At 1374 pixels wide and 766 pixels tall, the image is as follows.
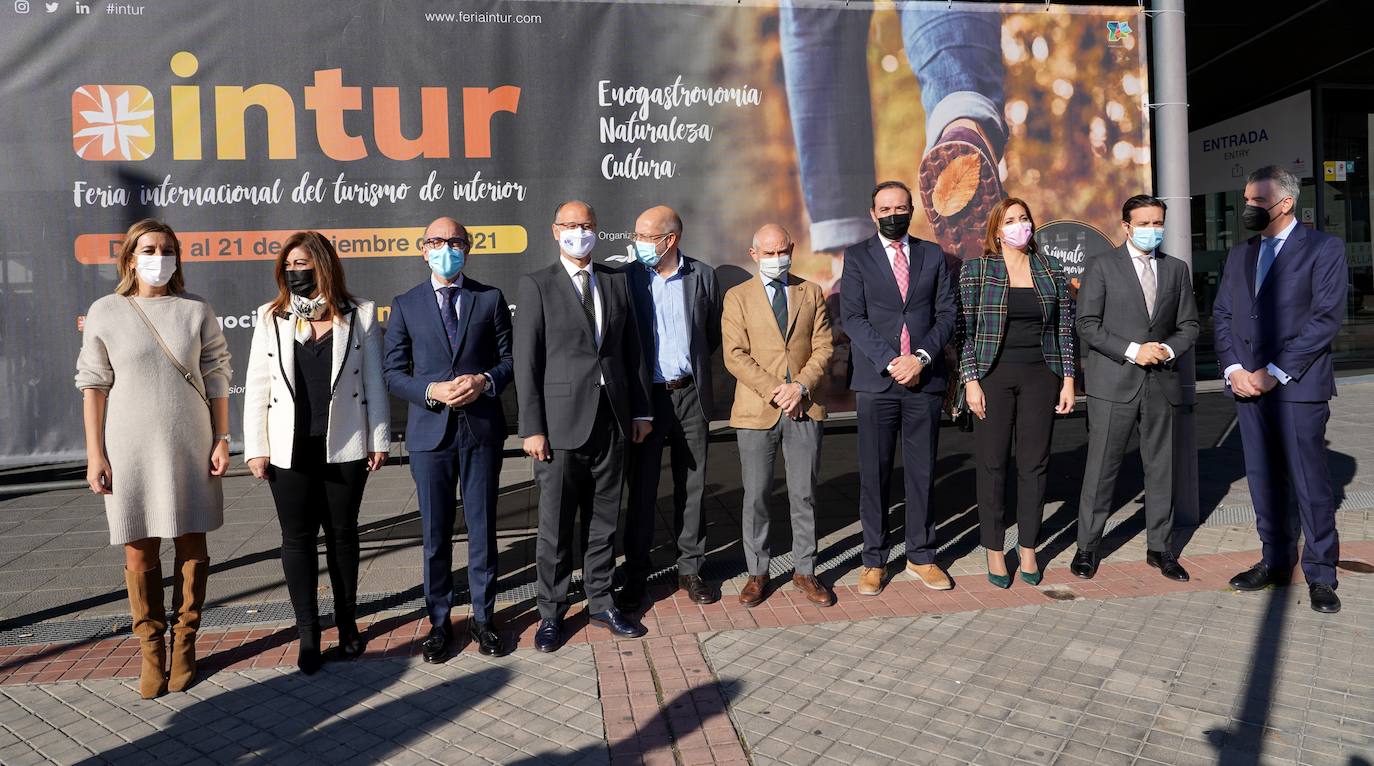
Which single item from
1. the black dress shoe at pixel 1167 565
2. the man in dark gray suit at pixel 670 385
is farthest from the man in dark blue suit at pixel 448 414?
the black dress shoe at pixel 1167 565

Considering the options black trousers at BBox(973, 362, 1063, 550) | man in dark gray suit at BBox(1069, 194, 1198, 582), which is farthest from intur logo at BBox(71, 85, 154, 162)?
man in dark gray suit at BBox(1069, 194, 1198, 582)

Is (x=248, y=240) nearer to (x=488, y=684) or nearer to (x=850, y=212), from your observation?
(x=488, y=684)

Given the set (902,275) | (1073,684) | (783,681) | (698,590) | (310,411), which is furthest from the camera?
(902,275)

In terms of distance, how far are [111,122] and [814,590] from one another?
427 cm

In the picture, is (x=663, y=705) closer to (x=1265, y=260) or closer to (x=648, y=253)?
(x=648, y=253)

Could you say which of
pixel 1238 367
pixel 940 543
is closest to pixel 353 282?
pixel 940 543

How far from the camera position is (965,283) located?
5156mm

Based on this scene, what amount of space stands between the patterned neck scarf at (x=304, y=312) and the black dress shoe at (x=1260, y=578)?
14.8 feet

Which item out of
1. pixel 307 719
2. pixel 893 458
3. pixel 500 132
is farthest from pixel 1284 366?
pixel 307 719

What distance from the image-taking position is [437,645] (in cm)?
430

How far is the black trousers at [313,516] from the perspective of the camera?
4234 millimetres

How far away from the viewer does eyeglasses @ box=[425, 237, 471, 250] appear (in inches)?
173

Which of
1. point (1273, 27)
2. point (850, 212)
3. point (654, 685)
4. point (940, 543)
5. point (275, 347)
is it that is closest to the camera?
point (654, 685)

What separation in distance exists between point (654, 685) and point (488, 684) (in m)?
0.67
